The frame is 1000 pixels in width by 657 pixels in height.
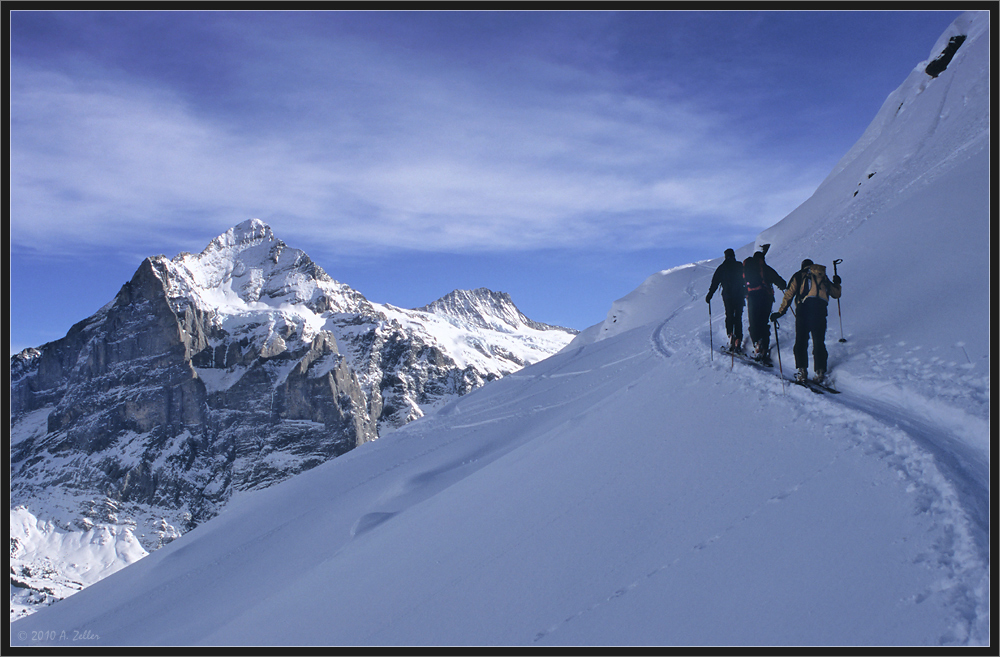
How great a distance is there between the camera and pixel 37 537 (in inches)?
7323

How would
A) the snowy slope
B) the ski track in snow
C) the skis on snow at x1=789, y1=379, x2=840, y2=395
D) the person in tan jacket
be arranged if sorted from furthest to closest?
the person in tan jacket, the skis on snow at x1=789, y1=379, x2=840, y2=395, the snowy slope, the ski track in snow

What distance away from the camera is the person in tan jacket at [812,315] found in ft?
28.2

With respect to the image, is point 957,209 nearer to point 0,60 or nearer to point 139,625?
point 0,60

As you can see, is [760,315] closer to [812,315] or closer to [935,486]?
[812,315]

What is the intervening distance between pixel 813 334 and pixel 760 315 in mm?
1812

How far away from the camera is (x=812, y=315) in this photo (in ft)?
28.7

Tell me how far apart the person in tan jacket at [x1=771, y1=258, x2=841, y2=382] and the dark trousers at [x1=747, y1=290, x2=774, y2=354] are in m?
1.27

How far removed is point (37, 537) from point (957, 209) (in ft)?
813

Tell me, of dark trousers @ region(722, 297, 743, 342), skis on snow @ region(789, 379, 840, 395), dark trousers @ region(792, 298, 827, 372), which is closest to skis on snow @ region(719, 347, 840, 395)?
skis on snow @ region(789, 379, 840, 395)

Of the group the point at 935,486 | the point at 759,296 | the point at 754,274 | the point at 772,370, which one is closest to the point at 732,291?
the point at 754,274

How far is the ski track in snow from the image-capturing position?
361 cm

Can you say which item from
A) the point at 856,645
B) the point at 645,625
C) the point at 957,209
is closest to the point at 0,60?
the point at 645,625

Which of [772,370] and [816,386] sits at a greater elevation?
[772,370]

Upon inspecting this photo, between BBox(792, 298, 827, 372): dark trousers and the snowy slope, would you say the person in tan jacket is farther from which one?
the snowy slope
